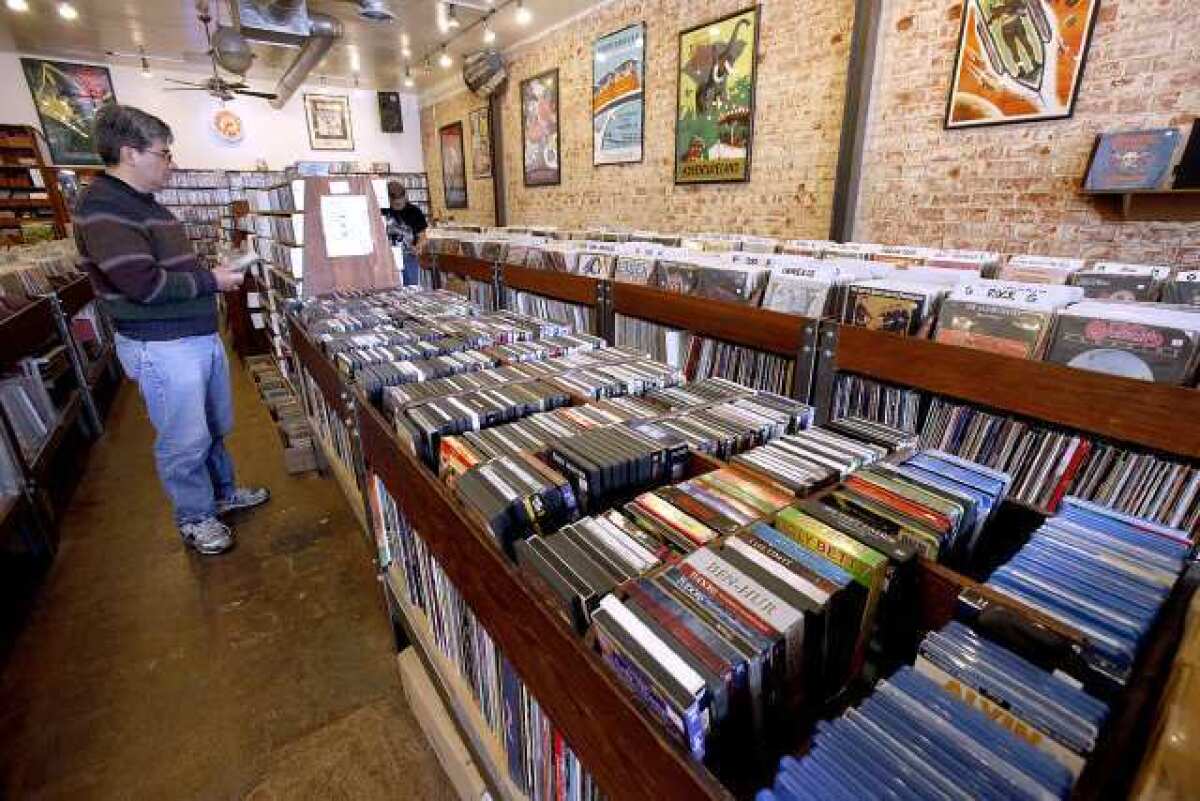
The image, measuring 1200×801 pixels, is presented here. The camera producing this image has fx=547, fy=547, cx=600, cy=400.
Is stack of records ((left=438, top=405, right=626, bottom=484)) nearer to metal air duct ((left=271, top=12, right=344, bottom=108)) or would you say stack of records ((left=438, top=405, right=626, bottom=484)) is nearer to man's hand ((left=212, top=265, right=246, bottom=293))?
man's hand ((left=212, top=265, right=246, bottom=293))

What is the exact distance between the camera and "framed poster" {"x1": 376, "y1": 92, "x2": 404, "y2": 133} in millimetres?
10008

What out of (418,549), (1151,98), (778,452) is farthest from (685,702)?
(1151,98)

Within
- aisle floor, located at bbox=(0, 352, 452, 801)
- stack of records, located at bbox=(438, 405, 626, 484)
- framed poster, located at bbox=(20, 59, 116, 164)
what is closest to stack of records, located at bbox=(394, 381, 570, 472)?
stack of records, located at bbox=(438, 405, 626, 484)

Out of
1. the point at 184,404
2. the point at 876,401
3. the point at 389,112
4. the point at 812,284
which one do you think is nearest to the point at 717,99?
the point at 812,284

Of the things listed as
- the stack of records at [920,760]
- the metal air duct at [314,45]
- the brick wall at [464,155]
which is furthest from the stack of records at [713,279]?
the brick wall at [464,155]

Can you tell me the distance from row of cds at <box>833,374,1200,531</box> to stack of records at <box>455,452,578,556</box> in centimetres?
104

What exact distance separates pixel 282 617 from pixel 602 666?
1846mm

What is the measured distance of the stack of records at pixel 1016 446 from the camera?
1.39 meters

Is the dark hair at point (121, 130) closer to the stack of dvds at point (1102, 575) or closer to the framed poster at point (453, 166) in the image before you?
the stack of dvds at point (1102, 575)

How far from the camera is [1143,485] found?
1.28 meters

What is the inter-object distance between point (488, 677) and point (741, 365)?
145 cm

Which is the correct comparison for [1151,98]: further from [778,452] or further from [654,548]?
[654,548]

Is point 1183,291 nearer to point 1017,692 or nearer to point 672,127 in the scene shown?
point 1017,692

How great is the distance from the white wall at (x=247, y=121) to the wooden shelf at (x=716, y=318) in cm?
907
